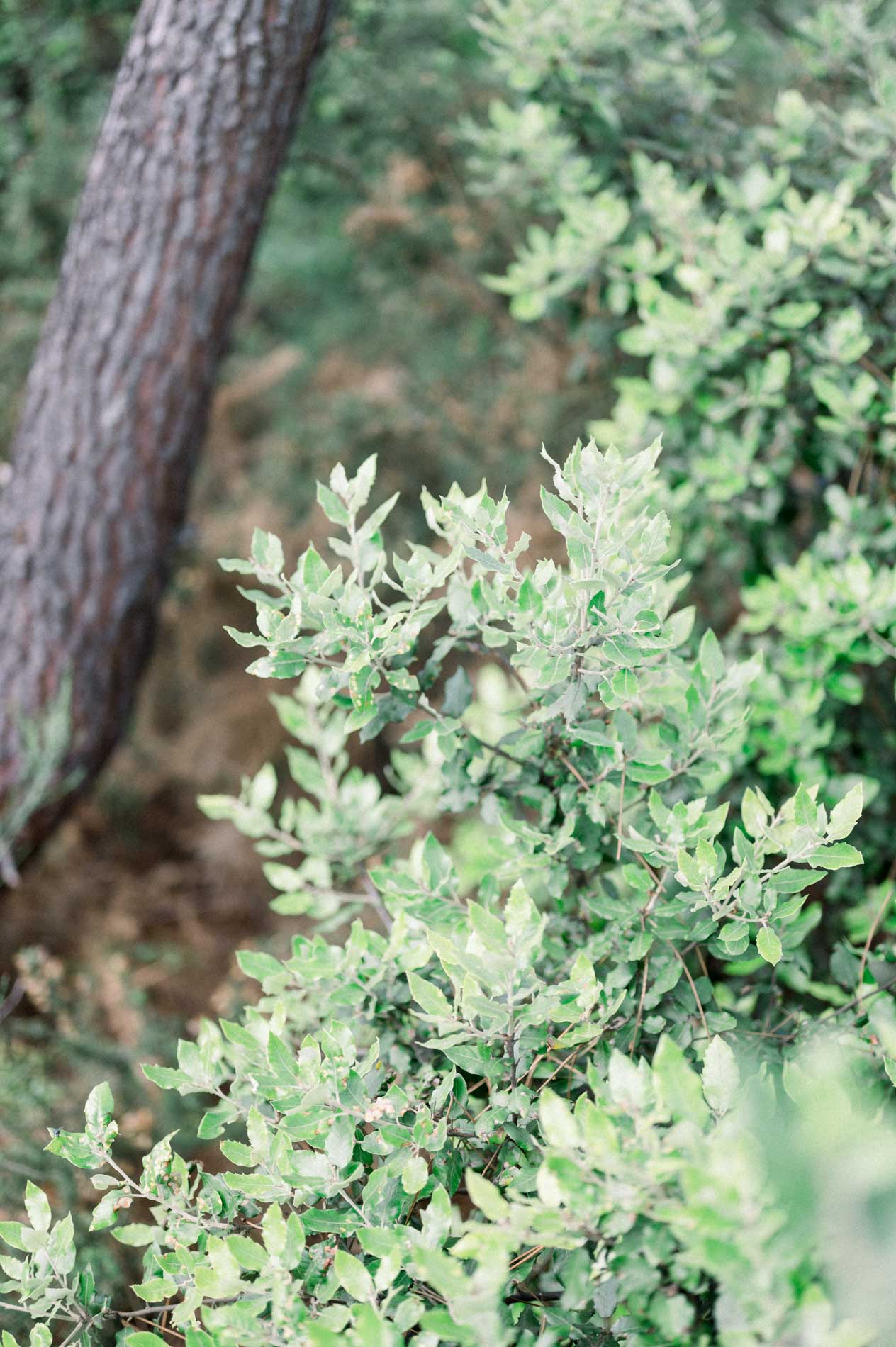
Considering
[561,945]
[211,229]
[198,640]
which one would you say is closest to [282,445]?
[198,640]

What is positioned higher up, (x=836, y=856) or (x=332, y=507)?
(x=332, y=507)

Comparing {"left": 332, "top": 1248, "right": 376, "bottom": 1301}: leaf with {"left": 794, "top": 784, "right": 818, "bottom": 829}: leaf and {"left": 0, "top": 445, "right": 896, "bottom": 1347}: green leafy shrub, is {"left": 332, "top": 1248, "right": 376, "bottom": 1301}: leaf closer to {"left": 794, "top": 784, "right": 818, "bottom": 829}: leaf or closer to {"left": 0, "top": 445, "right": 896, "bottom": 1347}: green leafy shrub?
{"left": 0, "top": 445, "right": 896, "bottom": 1347}: green leafy shrub

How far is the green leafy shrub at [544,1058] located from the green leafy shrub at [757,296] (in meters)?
0.55

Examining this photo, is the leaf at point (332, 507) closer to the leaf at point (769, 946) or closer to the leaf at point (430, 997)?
the leaf at point (430, 997)

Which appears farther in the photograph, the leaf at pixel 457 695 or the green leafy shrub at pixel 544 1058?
the leaf at pixel 457 695

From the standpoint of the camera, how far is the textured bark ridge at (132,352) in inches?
82.7

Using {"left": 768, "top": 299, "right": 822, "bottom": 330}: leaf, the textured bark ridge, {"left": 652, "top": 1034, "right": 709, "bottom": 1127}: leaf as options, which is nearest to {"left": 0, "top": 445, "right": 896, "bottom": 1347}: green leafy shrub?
{"left": 652, "top": 1034, "right": 709, "bottom": 1127}: leaf

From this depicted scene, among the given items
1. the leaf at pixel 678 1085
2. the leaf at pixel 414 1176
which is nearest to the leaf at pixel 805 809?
the leaf at pixel 678 1085

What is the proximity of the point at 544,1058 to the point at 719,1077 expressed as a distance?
11.7 inches

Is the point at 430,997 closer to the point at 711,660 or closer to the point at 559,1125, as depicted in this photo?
the point at 559,1125

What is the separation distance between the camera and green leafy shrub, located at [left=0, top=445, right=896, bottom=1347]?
804 mm

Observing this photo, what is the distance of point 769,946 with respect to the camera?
3.55ft

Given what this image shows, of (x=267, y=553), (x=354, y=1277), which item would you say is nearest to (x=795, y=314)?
(x=267, y=553)

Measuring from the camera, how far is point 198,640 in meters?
4.56
